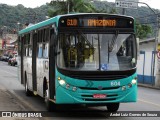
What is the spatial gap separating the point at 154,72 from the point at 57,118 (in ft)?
77.2

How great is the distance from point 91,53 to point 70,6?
1820 inches

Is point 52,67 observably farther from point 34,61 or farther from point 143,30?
point 143,30

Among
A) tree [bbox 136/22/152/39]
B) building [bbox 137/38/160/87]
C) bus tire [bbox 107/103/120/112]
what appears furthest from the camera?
tree [bbox 136/22/152/39]

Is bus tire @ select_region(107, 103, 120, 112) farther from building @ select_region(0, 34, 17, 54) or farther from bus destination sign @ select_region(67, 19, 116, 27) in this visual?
building @ select_region(0, 34, 17, 54)

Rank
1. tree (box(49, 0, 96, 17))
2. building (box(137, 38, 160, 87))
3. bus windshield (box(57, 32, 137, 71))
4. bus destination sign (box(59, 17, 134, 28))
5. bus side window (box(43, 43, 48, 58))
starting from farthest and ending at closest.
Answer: tree (box(49, 0, 96, 17)), building (box(137, 38, 160, 87)), bus side window (box(43, 43, 48, 58)), bus destination sign (box(59, 17, 134, 28)), bus windshield (box(57, 32, 137, 71))

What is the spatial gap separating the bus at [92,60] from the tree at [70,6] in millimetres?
43212

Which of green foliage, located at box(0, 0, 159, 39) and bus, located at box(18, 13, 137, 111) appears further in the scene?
green foliage, located at box(0, 0, 159, 39)

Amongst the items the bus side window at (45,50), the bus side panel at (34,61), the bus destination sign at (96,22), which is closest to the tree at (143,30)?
the bus side panel at (34,61)

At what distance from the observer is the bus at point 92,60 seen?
37.9 ft

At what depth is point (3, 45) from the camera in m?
130

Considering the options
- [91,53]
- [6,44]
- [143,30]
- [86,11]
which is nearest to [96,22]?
[91,53]

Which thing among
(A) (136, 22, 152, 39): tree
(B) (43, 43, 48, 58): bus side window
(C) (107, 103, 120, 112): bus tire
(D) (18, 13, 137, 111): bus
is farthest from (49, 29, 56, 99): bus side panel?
(A) (136, 22, 152, 39): tree

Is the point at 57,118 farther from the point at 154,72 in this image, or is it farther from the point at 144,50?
the point at 144,50

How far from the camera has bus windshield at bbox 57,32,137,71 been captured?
1165 centimetres
